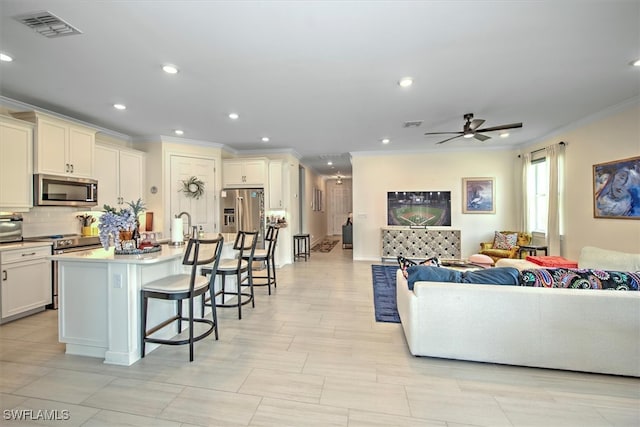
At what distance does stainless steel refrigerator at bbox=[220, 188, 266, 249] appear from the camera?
242 inches

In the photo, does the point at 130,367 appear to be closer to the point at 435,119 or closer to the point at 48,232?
the point at 48,232

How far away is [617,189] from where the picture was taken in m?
3.88

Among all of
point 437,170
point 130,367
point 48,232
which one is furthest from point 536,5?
point 48,232

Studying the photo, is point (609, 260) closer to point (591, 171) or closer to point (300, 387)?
point (591, 171)

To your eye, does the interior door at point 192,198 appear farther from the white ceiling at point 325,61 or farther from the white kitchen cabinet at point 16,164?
the white kitchen cabinet at point 16,164

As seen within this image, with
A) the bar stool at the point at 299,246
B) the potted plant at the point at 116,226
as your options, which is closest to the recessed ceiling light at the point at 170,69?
the potted plant at the point at 116,226

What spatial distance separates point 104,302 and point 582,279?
13.4ft

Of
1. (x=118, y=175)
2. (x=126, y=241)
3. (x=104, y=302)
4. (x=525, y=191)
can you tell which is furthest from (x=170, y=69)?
→ (x=525, y=191)

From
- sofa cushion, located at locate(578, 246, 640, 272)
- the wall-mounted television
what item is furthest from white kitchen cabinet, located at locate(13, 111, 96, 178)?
sofa cushion, located at locate(578, 246, 640, 272)

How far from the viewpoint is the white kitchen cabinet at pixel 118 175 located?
181 inches

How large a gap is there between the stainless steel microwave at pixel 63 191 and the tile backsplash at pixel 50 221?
0.38 meters

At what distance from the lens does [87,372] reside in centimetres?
228

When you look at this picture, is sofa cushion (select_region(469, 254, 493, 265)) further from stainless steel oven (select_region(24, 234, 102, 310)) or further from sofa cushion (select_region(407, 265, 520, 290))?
stainless steel oven (select_region(24, 234, 102, 310))

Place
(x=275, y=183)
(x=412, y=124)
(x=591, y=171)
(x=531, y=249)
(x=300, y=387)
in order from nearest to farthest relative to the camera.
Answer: (x=300, y=387)
(x=591, y=171)
(x=412, y=124)
(x=531, y=249)
(x=275, y=183)
